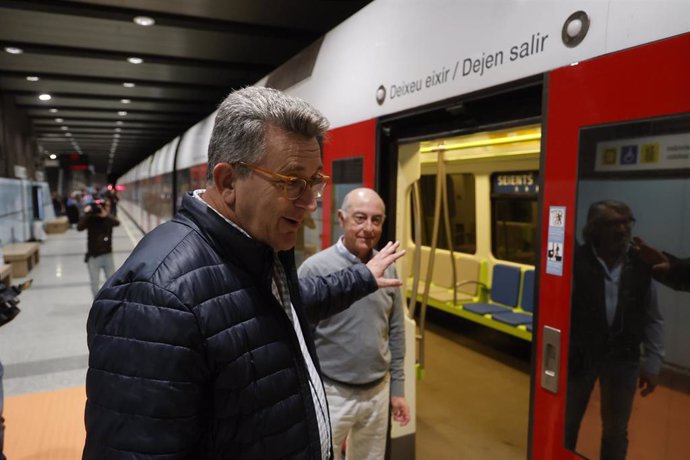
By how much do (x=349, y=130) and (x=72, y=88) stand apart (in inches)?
293

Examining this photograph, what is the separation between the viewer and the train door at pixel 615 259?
139 centimetres

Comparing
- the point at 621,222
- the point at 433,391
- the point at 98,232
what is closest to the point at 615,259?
the point at 621,222

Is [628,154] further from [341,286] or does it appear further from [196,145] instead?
[196,145]

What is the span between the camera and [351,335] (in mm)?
2330

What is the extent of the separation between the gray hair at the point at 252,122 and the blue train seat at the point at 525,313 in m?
4.64

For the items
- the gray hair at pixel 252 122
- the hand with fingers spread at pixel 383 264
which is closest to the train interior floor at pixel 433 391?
the hand with fingers spread at pixel 383 264

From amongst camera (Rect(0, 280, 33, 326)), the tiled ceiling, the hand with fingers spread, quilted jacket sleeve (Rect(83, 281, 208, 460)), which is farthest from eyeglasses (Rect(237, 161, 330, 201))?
the tiled ceiling

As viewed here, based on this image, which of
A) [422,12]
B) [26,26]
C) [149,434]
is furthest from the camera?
[26,26]

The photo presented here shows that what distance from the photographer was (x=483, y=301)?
630 cm

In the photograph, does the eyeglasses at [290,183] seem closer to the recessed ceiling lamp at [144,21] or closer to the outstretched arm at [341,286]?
the outstretched arm at [341,286]

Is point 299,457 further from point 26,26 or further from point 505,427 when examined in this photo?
point 26,26

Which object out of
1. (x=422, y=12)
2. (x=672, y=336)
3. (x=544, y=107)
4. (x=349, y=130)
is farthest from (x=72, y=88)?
(x=672, y=336)

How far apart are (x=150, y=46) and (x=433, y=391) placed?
4974mm

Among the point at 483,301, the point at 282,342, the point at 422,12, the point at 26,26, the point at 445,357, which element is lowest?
the point at 445,357
